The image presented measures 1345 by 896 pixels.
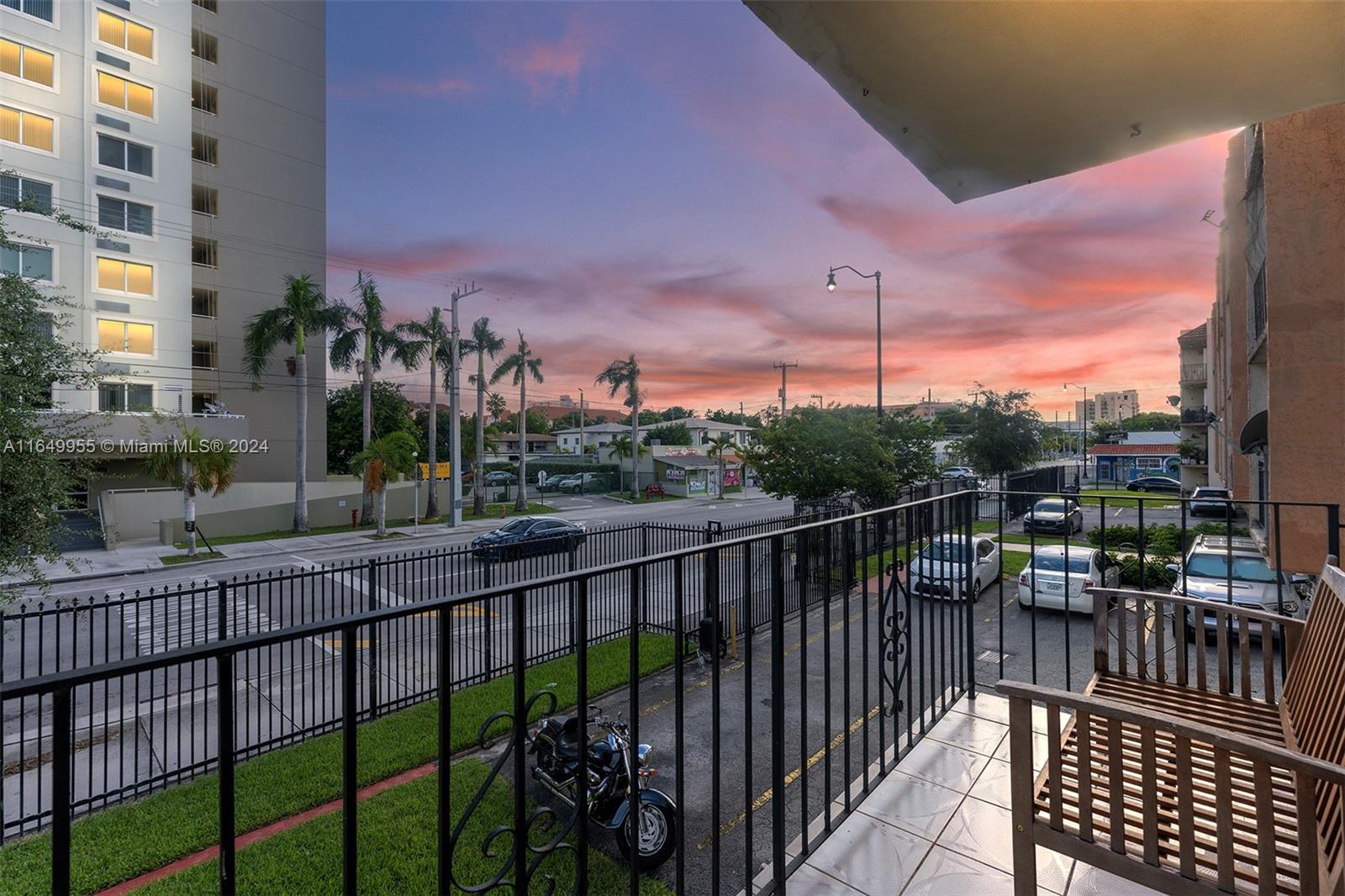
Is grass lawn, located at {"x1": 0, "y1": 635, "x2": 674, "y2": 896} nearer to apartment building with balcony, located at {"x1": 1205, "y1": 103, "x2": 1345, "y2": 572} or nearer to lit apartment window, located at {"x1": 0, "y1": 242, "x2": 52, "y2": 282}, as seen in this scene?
apartment building with balcony, located at {"x1": 1205, "y1": 103, "x2": 1345, "y2": 572}

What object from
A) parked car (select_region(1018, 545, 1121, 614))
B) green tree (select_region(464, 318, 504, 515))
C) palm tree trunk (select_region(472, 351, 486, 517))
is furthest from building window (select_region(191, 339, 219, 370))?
parked car (select_region(1018, 545, 1121, 614))

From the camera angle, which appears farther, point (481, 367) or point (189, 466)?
point (481, 367)

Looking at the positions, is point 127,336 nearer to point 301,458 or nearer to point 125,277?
point 125,277

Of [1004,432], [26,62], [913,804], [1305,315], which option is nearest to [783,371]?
[1004,432]

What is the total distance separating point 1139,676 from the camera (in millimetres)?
2453

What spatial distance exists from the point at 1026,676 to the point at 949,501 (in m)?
5.42

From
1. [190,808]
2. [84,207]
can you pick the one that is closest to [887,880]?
[190,808]

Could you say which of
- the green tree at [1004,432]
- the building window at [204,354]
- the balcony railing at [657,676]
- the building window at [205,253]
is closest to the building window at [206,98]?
the building window at [205,253]

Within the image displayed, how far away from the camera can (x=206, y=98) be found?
84.2ft

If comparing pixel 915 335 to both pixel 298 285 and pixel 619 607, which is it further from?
pixel 298 285

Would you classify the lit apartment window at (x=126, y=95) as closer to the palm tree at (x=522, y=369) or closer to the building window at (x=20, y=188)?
the building window at (x=20, y=188)

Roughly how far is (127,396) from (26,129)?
9.38 metres

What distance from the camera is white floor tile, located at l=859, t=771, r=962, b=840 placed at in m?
2.41

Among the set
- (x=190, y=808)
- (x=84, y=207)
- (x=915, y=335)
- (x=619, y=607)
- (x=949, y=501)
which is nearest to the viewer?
(x=949, y=501)
